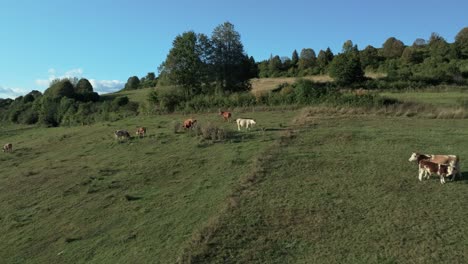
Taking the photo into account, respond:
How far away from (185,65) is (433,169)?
4508 centimetres

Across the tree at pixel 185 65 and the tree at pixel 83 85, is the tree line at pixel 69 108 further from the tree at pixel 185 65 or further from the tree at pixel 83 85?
the tree at pixel 185 65

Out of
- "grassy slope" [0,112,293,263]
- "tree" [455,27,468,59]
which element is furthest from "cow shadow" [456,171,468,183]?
"tree" [455,27,468,59]

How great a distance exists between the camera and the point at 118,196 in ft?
59.3

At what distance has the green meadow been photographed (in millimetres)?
11609

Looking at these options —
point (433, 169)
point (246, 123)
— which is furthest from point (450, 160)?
point (246, 123)

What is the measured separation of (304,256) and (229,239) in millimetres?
2275

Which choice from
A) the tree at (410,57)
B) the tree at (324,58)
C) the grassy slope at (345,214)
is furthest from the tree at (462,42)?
the grassy slope at (345,214)

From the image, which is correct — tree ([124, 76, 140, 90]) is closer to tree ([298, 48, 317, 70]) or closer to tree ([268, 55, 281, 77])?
tree ([268, 55, 281, 77])

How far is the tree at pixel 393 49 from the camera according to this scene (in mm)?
96688

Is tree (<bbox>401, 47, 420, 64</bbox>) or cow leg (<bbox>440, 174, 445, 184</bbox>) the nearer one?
cow leg (<bbox>440, 174, 445, 184</bbox>)

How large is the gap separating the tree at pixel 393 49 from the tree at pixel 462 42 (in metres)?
11.7

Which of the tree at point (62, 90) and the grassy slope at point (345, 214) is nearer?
the grassy slope at point (345, 214)

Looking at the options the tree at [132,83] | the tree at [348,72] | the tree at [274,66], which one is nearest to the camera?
the tree at [348,72]

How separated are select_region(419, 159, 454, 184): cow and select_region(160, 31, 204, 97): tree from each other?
42757mm
